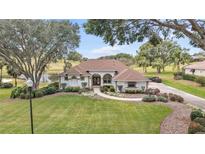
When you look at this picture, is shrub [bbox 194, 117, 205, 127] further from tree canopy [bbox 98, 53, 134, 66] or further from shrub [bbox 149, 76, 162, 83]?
tree canopy [bbox 98, 53, 134, 66]

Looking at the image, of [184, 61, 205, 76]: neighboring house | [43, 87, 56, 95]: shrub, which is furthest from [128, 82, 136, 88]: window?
[43, 87, 56, 95]: shrub

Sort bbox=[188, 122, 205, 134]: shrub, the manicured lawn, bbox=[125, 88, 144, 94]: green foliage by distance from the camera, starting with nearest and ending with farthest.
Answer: bbox=[188, 122, 205, 134]: shrub, the manicured lawn, bbox=[125, 88, 144, 94]: green foliage

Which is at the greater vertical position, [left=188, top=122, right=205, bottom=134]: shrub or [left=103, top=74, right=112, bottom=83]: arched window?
[left=103, top=74, right=112, bottom=83]: arched window

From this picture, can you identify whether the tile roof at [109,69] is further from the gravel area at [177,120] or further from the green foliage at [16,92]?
the green foliage at [16,92]
